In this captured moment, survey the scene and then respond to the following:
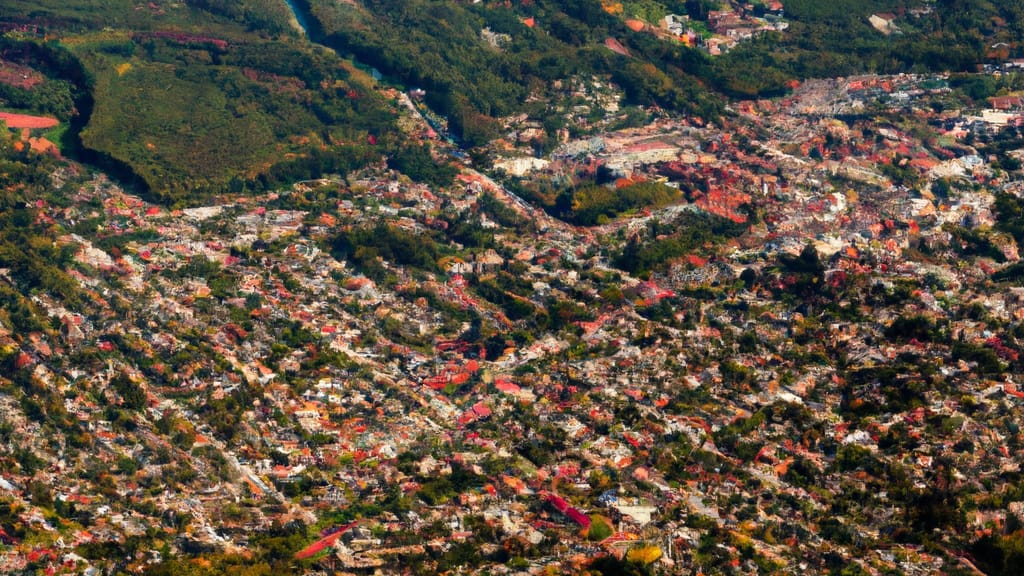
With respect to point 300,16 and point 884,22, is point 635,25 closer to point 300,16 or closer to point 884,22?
point 884,22

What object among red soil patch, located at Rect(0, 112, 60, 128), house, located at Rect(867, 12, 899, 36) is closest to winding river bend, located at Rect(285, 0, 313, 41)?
red soil patch, located at Rect(0, 112, 60, 128)

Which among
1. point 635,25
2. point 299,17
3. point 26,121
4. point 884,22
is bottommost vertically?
point 26,121

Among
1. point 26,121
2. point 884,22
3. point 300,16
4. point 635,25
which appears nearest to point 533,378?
point 26,121

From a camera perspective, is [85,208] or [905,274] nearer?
[905,274]

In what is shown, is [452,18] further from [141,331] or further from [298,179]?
Answer: [141,331]

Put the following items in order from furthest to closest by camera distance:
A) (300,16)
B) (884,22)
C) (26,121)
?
1. (884,22)
2. (300,16)
3. (26,121)

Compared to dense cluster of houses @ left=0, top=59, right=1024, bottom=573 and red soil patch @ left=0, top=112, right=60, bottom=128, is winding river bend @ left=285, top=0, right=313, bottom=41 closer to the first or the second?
red soil patch @ left=0, top=112, right=60, bottom=128

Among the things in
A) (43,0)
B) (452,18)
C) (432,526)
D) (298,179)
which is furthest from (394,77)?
(432,526)

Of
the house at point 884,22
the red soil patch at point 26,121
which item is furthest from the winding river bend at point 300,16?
the house at point 884,22
